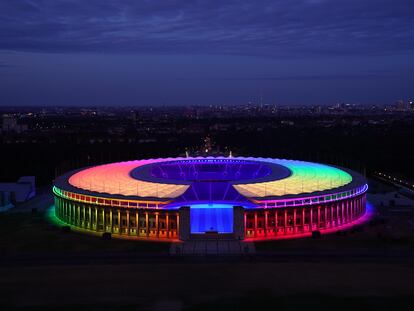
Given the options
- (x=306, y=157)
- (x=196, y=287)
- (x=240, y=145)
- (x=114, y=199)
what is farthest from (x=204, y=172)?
(x=240, y=145)

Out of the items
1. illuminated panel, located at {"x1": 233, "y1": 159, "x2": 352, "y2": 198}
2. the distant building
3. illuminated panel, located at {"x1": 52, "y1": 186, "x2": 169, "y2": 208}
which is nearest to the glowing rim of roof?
illuminated panel, located at {"x1": 233, "y1": 159, "x2": 352, "y2": 198}

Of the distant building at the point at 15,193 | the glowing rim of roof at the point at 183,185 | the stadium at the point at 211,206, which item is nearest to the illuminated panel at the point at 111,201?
the stadium at the point at 211,206

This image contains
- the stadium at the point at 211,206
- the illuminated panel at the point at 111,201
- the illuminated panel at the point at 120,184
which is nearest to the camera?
the stadium at the point at 211,206

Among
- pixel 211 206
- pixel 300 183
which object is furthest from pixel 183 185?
pixel 300 183

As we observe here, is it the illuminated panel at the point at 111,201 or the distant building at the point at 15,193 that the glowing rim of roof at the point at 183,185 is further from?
the distant building at the point at 15,193

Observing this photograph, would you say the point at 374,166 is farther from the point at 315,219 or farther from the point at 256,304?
the point at 256,304

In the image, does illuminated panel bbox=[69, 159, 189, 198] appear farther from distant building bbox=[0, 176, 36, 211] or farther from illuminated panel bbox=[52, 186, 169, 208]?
distant building bbox=[0, 176, 36, 211]
